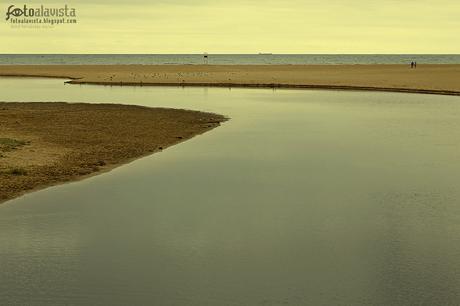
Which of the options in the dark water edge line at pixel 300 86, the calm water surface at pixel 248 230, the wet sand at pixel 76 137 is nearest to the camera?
the calm water surface at pixel 248 230

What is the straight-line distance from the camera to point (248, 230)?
17250 mm

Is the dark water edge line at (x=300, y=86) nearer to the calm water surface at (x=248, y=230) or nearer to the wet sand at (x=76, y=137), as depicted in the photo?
the wet sand at (x=76, y=137)

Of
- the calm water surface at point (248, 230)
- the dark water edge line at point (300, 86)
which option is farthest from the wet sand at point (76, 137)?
the dark water edge line at point (300, 86)

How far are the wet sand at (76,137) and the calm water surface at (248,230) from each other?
1.58 m

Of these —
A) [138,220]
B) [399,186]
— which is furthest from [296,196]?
[138,220]

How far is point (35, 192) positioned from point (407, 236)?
41.7 ft

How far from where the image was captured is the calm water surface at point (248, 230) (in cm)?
1300

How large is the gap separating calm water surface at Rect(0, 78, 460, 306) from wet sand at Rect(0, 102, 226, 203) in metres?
1.58

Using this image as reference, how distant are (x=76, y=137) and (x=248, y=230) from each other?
2075cm

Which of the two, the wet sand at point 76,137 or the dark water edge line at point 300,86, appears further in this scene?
the dark water edge line at point 300,86

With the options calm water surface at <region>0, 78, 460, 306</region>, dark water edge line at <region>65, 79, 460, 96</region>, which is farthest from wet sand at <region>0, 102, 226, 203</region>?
dark water edge line at <region>65, 79, 460, 96</region>

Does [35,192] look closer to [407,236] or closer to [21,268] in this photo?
[21,268]

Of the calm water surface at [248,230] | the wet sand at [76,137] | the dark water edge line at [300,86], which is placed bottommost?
the calm water surface at [248,230]

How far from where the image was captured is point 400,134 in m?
38.4
